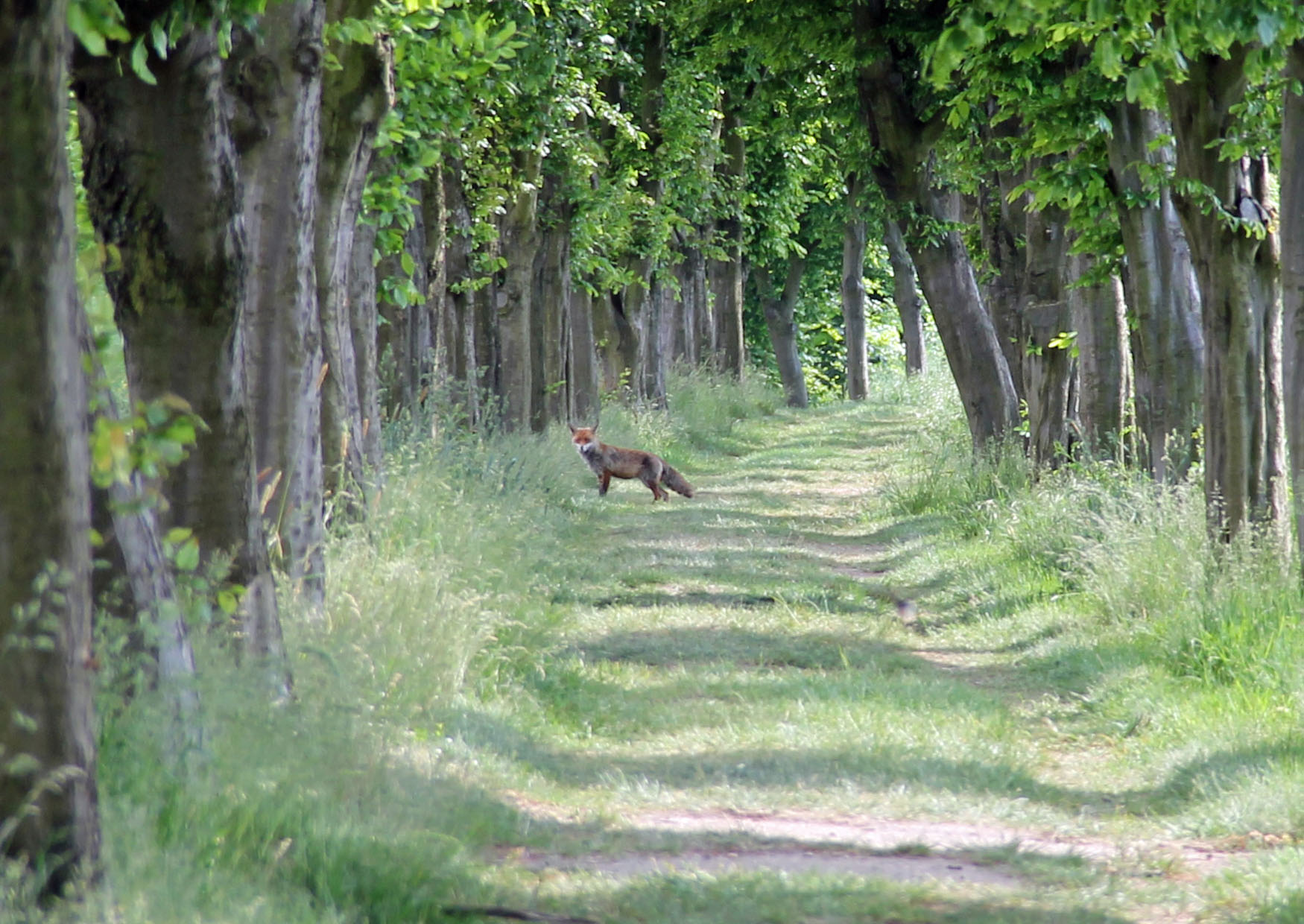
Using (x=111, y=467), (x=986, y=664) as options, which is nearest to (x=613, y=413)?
(x=986, y=664)

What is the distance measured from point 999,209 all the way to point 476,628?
11.9 m

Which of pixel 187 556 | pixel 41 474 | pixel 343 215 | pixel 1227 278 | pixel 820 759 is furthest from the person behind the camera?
pixel 1227 278

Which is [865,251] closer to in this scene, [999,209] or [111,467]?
[999,209]

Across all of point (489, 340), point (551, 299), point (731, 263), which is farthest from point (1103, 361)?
point (731, 263)

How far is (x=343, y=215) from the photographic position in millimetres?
8859

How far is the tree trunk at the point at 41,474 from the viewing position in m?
3.50

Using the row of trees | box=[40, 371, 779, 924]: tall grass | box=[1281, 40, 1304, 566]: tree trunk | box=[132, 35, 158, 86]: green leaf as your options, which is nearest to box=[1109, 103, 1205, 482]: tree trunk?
the row of trees

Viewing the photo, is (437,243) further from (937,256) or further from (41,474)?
(41,474)

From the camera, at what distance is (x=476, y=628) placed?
850 cm

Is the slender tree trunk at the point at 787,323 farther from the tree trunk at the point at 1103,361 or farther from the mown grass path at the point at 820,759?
the mown grass path at the point at 820,759

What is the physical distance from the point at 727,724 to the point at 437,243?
25.9 feet

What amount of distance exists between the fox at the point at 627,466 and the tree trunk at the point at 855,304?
65.2 feet

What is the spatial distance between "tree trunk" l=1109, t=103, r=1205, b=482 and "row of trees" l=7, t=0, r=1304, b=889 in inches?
1.0

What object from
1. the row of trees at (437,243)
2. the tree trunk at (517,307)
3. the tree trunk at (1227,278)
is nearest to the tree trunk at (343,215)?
the row of trees at (437,243)
